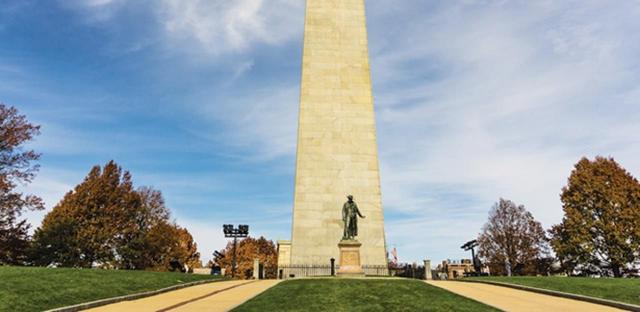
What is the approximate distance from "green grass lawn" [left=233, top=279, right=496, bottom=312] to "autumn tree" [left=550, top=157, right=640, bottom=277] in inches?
1049

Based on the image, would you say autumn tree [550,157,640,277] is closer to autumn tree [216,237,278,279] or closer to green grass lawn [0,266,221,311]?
green grass lawn [0,266,221,311]

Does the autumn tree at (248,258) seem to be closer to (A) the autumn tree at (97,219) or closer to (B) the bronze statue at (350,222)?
(A) the autumn tree at (97,219)

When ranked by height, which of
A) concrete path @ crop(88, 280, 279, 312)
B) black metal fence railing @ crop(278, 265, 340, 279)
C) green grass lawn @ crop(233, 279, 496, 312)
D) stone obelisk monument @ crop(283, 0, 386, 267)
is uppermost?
stone obelisk monument @ crop(283, 0, 386, 267)

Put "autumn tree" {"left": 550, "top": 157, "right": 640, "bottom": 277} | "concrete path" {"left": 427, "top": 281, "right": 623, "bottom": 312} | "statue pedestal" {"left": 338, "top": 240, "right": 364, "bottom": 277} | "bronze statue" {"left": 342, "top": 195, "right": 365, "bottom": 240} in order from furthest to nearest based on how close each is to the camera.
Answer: "autumn tree" {"left": 550, "top": 157, "right": 640, "bottom": 277}, "bronze statue" {"left": 342, "top": 195, "right": 365, "bottom": 240}, "statue pedestal" {"left": 338, "top": 240, "right": 364, "bottom": 277}, "concrete path" {"left": 427, "top": 281, "right": 623, "bottom": 312}

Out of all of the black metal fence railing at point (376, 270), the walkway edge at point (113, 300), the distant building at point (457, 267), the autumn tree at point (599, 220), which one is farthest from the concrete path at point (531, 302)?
the distant building at point (457, 267)

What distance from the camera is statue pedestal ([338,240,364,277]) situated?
21203 mm

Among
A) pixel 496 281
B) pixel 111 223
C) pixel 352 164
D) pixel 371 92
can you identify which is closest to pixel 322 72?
pixel 371 92

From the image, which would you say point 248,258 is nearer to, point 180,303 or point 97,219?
point 97,219

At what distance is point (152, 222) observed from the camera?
1932 inches

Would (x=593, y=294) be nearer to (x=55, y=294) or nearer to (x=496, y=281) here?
(x=496, y=281)

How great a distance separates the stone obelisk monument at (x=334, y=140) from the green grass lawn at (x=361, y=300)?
1339 cm

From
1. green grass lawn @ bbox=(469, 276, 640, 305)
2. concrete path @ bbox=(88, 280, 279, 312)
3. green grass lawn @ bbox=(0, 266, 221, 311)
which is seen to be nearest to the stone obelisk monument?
green grass lawn @ bbox=(469, 276, 640, 305)

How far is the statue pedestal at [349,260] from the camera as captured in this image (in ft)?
69.6

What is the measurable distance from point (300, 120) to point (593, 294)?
22.9 meters
